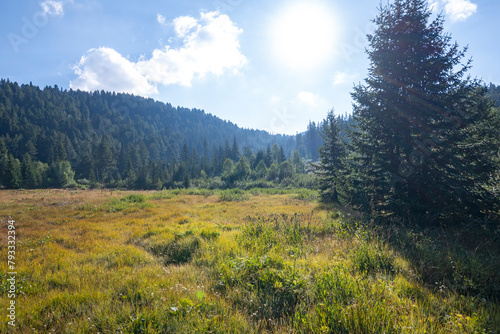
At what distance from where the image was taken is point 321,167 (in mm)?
19281

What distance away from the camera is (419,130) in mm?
7516

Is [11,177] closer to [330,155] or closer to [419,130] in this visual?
[330,155]

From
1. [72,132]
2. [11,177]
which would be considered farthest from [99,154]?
[72,132]

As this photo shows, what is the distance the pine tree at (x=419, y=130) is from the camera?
6766 mm

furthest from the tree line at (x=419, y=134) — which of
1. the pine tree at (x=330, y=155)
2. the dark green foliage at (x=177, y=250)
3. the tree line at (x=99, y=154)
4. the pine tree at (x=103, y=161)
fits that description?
the pine tree at (x=103, y=161)

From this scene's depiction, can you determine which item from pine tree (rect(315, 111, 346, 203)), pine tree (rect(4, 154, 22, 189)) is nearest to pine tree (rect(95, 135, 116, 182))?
pine tree (rect(4, 154, 22, 189))

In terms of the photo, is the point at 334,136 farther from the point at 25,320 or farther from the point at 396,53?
the point at 25,320

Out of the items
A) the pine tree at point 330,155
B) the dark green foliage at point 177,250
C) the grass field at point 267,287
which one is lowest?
the dark green foliage at point 177,250

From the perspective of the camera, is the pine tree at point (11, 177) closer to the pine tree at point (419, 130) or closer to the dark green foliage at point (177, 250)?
the dark green foliage at point (177, 250)

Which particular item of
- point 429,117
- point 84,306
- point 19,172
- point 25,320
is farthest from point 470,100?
point 19,172

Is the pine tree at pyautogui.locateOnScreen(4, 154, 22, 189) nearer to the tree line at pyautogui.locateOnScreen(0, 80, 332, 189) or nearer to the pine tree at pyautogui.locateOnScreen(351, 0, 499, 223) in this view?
the tree line at pyautogui.locateOnScreen(0, 80, 332, 189)

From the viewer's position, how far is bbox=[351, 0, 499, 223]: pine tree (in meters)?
6.77

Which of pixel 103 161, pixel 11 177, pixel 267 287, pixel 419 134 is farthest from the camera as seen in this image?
pixel 103 161

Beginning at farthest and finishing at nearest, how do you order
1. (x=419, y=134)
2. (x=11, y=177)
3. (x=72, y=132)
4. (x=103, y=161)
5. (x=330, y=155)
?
1. (x=72, y=132)
2. (x=103, y=161)
3. (x=11, y=177)
4. (x=330, y=155)
5. (x=419, y=134)
